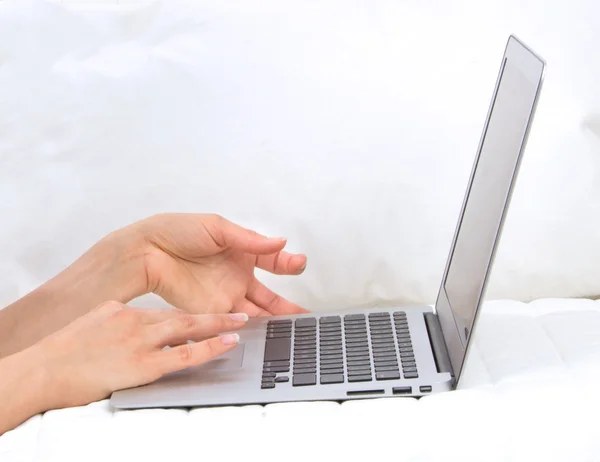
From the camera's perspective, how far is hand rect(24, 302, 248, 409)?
0.89 metres

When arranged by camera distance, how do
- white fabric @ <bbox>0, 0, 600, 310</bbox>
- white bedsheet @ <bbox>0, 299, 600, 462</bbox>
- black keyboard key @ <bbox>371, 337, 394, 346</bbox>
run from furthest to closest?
1. white fabric @ <bbox>0, 0, 600, 310</bbox>
2. black keyboard key @ <bbox>371, 337, 394, 346</bbox>
3. white bedsheet @ <bbox>0, 299, 600, 462</bbox>

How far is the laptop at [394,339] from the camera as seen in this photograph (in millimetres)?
856

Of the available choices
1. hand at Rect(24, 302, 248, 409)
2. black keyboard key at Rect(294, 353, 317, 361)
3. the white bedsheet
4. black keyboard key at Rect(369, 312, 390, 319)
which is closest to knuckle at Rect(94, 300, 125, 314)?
hand at Rect(24, 302, 248, 409)

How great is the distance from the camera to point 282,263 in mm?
1170

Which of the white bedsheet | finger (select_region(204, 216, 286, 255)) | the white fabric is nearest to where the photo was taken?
the white bedsheet

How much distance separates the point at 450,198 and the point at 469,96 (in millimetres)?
168

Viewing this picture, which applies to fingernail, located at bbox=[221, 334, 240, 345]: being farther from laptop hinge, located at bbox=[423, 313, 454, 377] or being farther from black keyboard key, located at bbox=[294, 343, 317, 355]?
laptop hinge, located at bbox=[423, 313, 454, 377]

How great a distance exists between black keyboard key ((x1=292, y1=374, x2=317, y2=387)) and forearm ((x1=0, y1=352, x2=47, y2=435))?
0.27 meters

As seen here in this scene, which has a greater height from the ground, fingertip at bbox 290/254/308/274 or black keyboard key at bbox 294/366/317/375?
fingertip at bbox 290/254/308/274

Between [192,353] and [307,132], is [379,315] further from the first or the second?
[307,132]

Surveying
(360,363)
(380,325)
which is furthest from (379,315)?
(360,363)

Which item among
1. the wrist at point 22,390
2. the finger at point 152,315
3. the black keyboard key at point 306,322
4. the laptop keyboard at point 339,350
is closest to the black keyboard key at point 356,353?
the laptop keyboard at point 339,350

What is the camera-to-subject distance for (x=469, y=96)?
49.4 inches

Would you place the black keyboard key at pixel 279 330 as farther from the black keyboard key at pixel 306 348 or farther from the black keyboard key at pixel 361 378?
the black keyboard key at pixel 361 378
